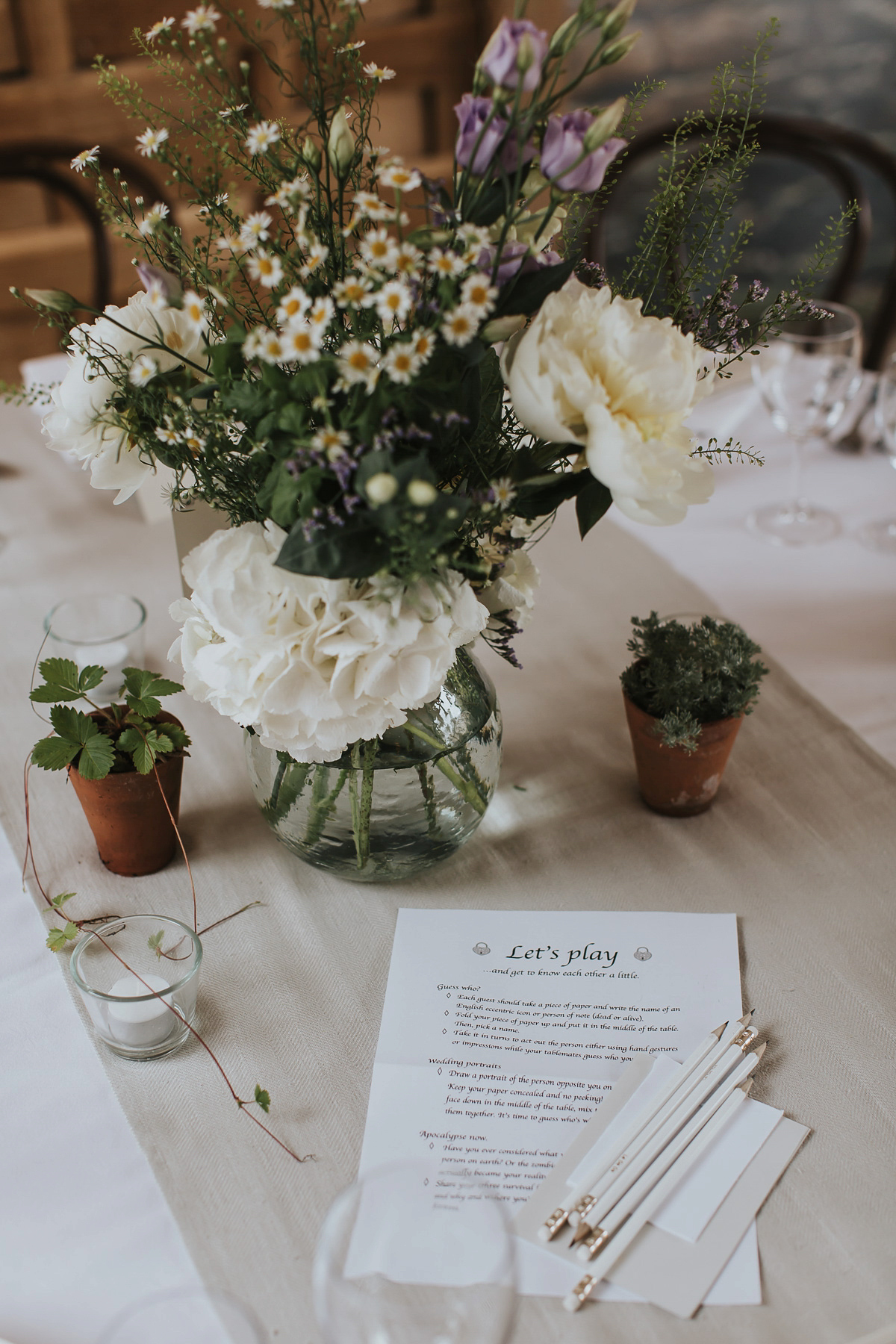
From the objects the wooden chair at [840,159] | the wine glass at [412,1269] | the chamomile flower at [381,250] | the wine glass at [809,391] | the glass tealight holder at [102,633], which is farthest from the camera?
the wooden chair at [840,159]

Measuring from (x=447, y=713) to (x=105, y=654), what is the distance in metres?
0.41

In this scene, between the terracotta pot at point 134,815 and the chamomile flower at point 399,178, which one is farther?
the terracotta pot at point 134,815

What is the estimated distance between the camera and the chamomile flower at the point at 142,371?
586 millimetres

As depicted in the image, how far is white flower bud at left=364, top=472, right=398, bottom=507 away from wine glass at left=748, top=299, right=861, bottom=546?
0.73m

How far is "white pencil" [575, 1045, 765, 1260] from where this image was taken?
23.5 inches

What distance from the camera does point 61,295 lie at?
2.06 ft

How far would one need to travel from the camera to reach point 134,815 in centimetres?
82

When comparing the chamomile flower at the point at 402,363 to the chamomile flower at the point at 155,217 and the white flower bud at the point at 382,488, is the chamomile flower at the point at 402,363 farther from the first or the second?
the chamomile flower at the point at 155,217

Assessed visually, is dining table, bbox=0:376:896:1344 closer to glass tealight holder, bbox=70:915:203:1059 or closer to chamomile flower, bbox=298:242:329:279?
glass tealight holder, bbox=70:915:203:1059

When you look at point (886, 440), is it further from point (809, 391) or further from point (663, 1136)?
point (663, 1136)

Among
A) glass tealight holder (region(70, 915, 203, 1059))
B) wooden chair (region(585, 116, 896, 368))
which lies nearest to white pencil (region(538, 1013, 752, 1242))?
glass tealight holder (region(70, 915, 203, 1059))

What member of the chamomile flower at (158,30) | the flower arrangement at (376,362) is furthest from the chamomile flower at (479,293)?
the chamomile flower at (158,30)

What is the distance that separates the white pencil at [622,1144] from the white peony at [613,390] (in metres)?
0.34

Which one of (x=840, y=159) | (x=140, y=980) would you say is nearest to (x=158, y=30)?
(x=140, y=980)
